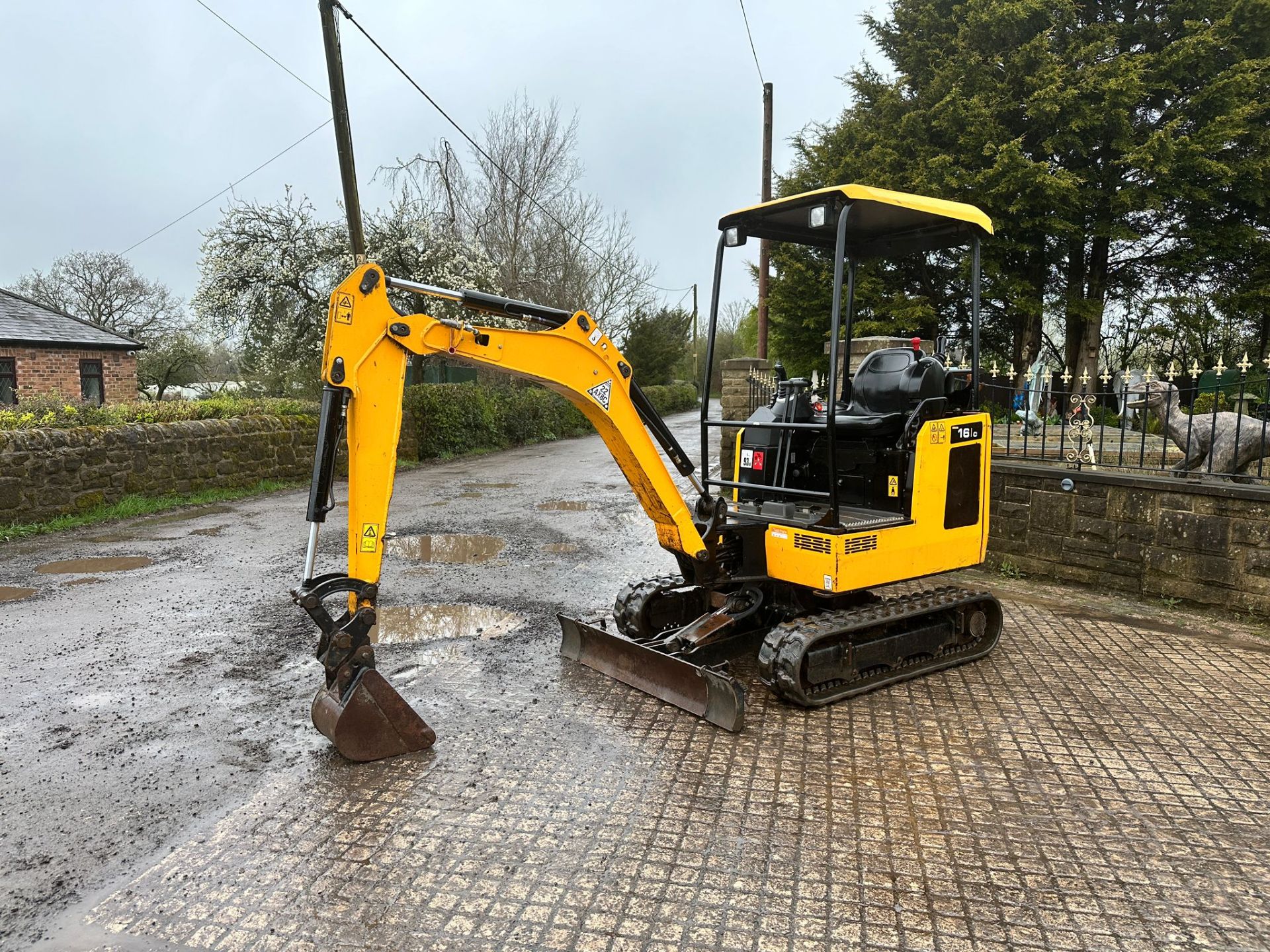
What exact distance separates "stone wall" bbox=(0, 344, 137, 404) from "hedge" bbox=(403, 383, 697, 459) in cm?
1040

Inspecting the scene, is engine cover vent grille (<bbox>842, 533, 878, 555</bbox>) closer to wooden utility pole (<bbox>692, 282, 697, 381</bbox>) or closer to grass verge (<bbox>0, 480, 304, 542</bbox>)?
grass verge (<bbox>0, 480, 304, 542</bbox>)

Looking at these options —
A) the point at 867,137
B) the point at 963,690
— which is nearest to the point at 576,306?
the point at 867,137

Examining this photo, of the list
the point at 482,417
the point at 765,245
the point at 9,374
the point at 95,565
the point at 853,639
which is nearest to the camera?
the point at 853,639

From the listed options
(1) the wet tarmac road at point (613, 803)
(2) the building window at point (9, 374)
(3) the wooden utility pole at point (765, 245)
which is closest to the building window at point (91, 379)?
(2) the building window at point (9, 374)

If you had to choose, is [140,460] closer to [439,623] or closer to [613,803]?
[439,623]

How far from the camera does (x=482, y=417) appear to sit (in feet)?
61.1

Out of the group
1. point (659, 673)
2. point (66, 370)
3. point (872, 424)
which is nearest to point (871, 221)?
point (872, 424)

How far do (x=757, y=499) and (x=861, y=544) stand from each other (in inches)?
37.8

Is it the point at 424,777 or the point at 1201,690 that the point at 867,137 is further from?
the point at 424,777

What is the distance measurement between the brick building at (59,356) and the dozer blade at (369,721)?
21.2m

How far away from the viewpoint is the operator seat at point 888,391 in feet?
16.6

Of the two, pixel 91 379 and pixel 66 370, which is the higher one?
pixel 66 370

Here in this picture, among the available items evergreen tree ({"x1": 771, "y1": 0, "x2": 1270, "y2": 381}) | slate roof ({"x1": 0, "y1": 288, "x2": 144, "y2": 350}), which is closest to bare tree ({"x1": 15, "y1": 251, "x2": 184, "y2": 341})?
slate roof ({"x1": 0, "y1": 288, "x2": 144, "y2": 350})

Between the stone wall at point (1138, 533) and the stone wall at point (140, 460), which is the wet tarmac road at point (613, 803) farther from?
the stone wall at point (140, 460)
